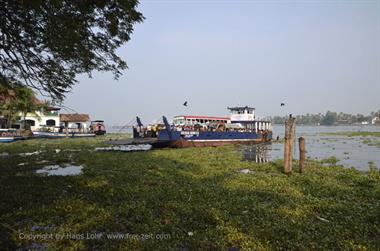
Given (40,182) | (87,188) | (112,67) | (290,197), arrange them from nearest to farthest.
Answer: (290,197)
(87,188)
(40,182)
(112,67)

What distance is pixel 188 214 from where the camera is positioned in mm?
7215

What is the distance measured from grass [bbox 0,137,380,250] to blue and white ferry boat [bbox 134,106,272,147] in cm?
1972

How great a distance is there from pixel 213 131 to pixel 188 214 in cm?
2849

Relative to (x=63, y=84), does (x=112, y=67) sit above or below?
above

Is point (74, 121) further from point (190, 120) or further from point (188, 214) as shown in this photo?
point (188, 214)

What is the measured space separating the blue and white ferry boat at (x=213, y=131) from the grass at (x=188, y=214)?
1972 cm

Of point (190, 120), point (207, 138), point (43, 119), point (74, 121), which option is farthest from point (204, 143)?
point (74, 121)

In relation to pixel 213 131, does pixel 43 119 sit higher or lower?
higher

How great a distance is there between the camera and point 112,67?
44.6 feet

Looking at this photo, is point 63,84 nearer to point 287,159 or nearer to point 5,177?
point 5,177

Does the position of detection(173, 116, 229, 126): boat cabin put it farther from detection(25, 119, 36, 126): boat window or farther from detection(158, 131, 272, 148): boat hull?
detection(25, 119, 36, 126): boat window

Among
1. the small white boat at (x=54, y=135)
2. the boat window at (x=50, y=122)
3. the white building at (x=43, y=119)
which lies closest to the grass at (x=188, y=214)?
the small white boat at (x=54, y=135)

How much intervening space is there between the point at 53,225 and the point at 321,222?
20.9 ft

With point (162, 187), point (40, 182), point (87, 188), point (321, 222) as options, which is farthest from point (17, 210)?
point (321, 222)
